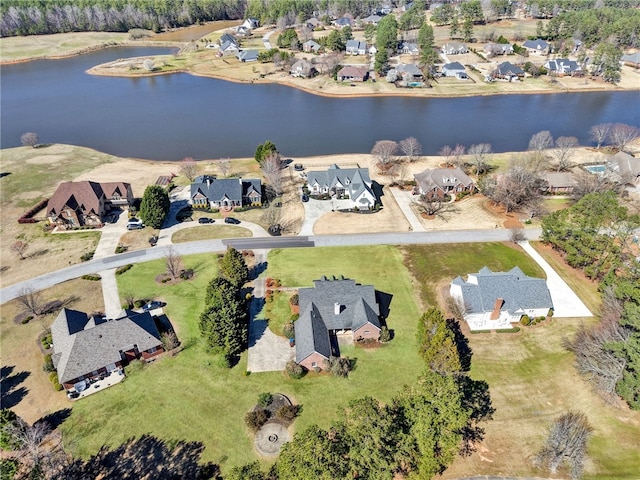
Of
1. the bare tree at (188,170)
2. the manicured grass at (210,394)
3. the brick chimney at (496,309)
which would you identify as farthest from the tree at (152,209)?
the brick chimney at (496,309)

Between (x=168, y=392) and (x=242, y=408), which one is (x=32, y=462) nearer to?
(x=168, y=392)

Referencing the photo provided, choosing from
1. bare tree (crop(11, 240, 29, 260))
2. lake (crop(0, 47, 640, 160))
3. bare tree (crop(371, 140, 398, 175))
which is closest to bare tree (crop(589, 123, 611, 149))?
lake (crop(0, 47, 640, 160))

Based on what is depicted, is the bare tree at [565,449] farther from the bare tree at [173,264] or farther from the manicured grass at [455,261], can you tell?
the bare tree at [173,264]

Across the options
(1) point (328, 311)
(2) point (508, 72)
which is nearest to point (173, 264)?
(1) point (328, 311)

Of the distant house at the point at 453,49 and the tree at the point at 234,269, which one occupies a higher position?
the distant house at the point at 453,49

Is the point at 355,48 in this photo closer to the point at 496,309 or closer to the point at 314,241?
the point at 314,241

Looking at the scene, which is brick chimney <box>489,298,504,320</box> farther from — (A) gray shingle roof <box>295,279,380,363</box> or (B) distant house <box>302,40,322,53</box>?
(B) distant house <box>302,40,322,53</box>
